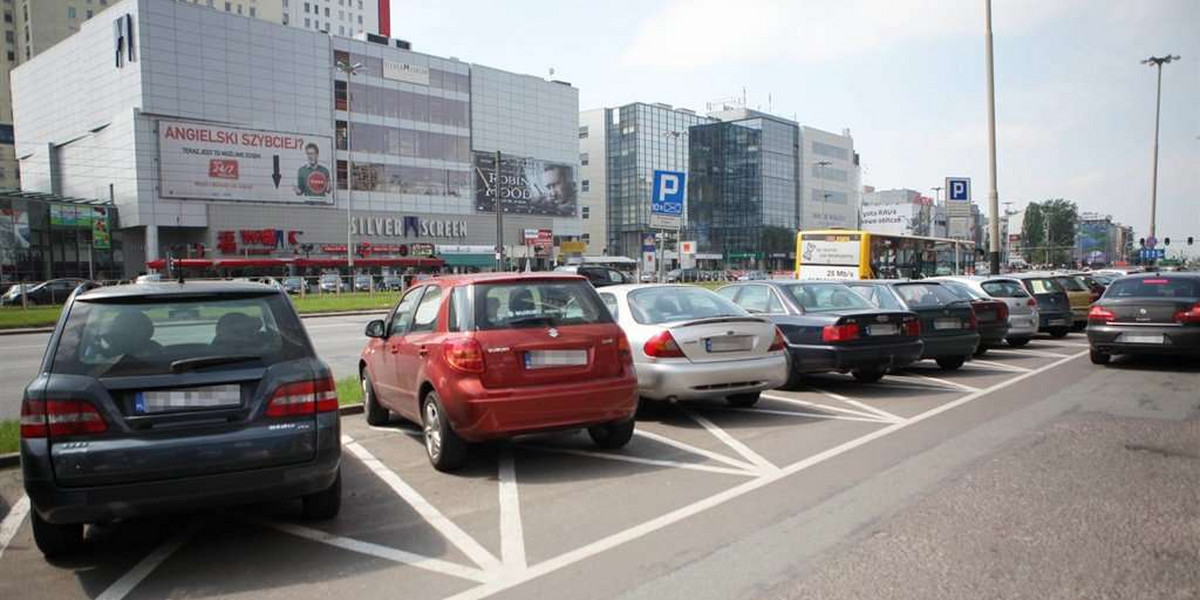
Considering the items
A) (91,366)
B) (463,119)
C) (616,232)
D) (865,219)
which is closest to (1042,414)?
(91,366)

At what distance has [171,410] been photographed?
13.8ft

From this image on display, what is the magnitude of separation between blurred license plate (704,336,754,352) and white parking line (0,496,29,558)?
5.81 meters

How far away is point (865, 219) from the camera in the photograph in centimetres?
6525

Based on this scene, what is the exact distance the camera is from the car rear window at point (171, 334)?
A: 4238 mm

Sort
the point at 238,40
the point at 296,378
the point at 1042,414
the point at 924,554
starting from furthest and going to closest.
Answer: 1. the point at 238,40
2. the point at 1042,414
3. the point at 296,378
4. the point at 924,554

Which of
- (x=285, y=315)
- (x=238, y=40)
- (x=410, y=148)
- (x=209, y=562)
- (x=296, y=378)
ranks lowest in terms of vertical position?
Answer: (x=209, y=562)

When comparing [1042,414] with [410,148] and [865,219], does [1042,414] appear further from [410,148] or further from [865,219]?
[410,148]

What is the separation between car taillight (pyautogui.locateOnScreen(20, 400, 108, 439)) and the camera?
4008 mm

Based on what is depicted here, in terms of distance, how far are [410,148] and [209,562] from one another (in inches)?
2774

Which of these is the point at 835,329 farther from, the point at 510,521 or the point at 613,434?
the point at 510,521

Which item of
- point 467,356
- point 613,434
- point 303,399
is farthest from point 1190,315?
point 303,399

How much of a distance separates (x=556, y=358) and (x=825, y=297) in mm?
5530

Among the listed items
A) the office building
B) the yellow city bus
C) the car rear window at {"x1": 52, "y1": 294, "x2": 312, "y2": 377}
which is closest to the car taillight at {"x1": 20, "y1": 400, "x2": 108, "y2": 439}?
the car rear window at {"x1": 52, "y1": 294, "x2": 312, "y2": 377}

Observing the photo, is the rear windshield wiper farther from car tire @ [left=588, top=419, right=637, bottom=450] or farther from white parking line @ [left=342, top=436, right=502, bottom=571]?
car tire @ [left=588, top=419, right=637, bottom=450]
